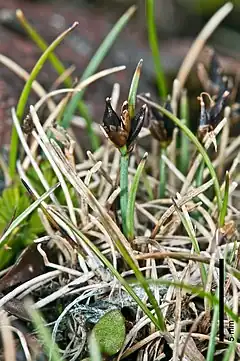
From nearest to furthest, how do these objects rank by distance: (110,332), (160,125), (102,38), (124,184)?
(110,332) → (124,184) → (160,125) → (102,38)

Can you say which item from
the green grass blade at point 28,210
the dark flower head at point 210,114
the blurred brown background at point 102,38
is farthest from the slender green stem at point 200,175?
the blurred brown background at point 102,38

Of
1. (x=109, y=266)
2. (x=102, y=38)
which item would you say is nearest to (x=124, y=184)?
(x=109, y=266)

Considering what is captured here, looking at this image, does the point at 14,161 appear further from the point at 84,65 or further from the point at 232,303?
the point at 84,65

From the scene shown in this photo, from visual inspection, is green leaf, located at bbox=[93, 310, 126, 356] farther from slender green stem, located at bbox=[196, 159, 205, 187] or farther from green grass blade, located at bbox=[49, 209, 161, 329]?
slender green stem, located at bbox=[196, 159, 205, 187]

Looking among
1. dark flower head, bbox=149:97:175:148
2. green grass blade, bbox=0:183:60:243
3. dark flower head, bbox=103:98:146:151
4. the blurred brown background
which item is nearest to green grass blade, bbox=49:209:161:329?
green grass blade, bbox=0:183:60:243

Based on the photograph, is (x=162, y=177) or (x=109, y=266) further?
(x=162, y=177)

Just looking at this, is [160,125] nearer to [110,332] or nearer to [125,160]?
[125,160]

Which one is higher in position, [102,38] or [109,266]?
[102,38]

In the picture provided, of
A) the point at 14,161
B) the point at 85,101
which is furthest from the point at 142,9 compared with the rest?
the point at 14,161
